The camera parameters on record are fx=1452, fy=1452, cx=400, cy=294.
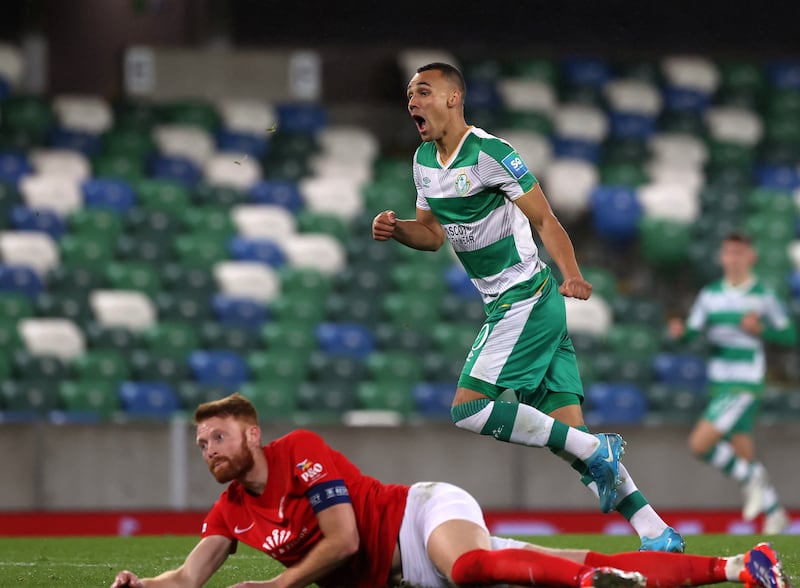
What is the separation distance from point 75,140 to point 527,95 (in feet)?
15.2

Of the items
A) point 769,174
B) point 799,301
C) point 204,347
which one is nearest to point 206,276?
point 204,347

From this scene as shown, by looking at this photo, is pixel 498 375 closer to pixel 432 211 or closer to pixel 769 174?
pixel 432 211

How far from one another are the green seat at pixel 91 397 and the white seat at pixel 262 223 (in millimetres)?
2498

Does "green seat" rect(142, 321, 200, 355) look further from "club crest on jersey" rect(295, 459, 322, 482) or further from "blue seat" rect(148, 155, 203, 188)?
"club crest on jersey" rect(295, 459, 322, 482)

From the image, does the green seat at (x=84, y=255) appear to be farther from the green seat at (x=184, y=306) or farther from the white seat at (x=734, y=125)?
the white seat at (x=734, y=125)

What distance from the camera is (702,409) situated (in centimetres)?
1159

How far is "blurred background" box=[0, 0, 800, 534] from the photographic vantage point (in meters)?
10.4

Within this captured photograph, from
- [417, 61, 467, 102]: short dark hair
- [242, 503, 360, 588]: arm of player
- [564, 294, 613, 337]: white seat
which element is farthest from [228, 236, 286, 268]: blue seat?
[242, 503, 360, 588]: arm of player

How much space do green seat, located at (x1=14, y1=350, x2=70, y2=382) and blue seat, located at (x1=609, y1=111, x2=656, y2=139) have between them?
22.0 feet

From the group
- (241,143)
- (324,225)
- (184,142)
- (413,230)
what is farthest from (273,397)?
(413,230)

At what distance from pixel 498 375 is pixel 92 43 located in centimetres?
1103

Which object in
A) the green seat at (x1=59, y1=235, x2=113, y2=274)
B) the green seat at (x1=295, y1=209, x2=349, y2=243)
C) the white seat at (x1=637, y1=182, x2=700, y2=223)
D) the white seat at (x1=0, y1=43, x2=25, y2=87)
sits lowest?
the green seat at (x1=59, y1=235, x2=113, y2=274)

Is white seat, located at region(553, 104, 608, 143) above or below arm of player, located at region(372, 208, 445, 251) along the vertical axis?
above

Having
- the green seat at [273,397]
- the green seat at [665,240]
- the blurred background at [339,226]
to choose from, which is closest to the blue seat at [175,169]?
the blurred background at [339,226]
